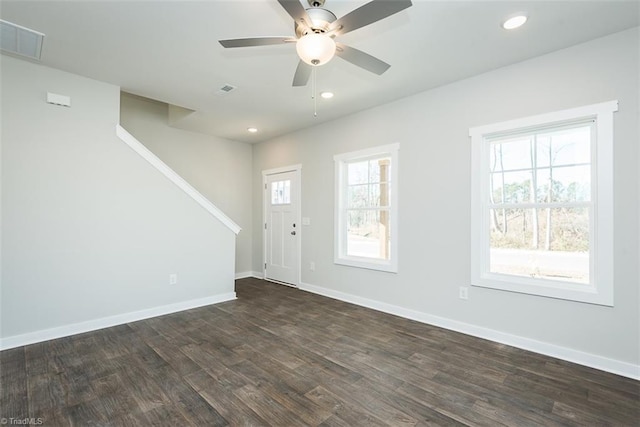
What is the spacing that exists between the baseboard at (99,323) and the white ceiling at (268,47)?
2640 mm

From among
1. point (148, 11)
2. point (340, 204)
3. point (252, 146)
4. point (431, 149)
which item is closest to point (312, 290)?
point (340, 204)

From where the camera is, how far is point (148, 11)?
7.20 ft

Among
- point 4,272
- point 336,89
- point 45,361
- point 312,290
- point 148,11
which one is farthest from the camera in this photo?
point 312,290

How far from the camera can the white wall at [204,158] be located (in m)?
4.82

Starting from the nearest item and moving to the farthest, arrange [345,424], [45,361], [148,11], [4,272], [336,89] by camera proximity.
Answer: [345,424]
[148,11]
[45,361]
[4,272]
[336,89]

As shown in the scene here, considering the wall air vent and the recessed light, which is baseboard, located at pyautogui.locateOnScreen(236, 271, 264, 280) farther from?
the recessed light

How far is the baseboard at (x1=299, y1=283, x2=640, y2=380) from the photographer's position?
7.80ft

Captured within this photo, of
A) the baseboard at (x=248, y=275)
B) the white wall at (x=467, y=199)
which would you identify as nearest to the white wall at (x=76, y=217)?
the baseboard at (x=248, y=275)

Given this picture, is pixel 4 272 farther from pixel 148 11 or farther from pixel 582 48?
pixel 582 48

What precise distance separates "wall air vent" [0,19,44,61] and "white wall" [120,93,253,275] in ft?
6.46

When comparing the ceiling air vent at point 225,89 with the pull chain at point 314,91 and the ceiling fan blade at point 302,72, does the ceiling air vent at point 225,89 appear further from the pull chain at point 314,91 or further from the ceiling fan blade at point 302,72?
the ceiling fan blade at point 302,72

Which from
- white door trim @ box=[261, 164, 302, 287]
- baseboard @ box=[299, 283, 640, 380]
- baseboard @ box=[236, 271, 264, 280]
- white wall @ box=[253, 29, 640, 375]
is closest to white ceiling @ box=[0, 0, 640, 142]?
white wall @ box=[253, 29, 640, 375]

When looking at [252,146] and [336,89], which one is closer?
[336,89]

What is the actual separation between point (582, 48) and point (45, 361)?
5280 mm
